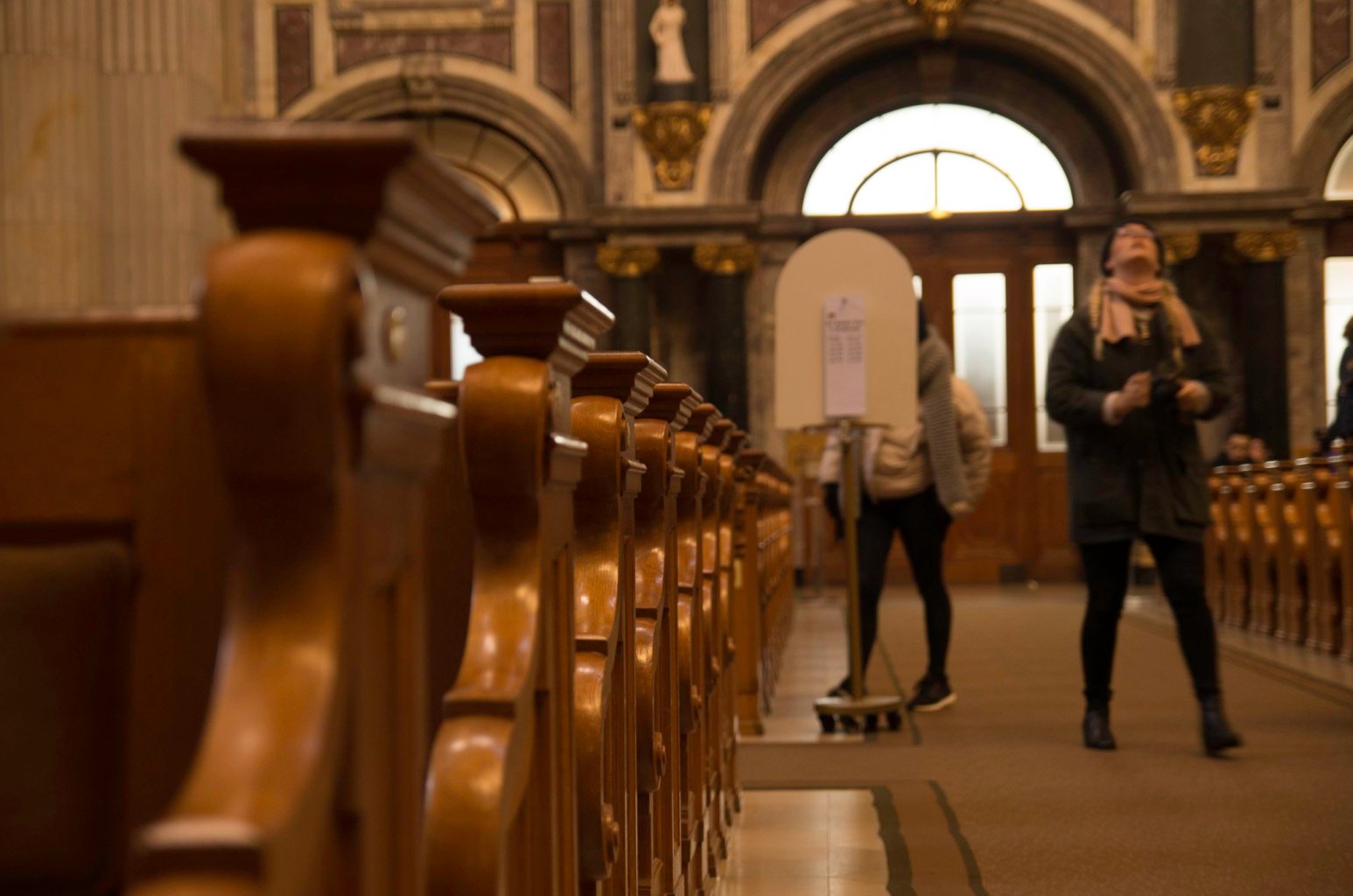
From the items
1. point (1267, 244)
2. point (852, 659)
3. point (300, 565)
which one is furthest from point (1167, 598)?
point (1267, 244)

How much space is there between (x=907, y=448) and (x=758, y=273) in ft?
27.6

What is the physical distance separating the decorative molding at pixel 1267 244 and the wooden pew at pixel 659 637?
1113cm

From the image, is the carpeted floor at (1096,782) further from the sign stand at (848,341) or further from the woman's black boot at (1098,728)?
the sign stand at (848,341)

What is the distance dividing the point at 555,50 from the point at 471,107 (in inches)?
33.3

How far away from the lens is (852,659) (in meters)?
5.03

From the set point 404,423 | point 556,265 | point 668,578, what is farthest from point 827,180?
point 404,423

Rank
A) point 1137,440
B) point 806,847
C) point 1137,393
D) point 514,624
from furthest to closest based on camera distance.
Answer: point 1137,440
point 1137,393
point 806,847
point 514,624

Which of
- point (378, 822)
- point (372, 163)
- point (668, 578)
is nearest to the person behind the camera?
point (372, 163)

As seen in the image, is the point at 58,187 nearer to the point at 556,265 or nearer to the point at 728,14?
the point at 556,265

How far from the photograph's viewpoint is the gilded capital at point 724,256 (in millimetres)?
13000

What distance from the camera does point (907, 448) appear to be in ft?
17.8

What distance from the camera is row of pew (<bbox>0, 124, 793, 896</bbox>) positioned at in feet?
2.70

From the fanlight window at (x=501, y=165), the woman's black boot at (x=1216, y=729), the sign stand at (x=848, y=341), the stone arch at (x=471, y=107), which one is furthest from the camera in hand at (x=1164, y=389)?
the fanlight window at (x=501, y=165)

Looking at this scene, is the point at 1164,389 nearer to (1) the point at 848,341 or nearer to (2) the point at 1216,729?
(2) the point at 1216,729
